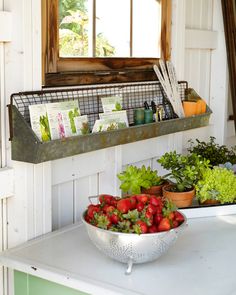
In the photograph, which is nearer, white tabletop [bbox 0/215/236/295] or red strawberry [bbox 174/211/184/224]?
white tabletop [bbox 0/215/236/295]

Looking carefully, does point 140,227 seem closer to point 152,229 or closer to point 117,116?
point 152,229

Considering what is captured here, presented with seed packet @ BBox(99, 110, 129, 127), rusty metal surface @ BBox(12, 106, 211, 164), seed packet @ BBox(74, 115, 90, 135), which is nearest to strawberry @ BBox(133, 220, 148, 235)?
rusty metal surface @ BBox(12, 106, 211, 164)

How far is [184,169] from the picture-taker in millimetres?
2422

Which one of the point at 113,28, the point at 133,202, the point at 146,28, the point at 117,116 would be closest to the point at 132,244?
the point at 133,202

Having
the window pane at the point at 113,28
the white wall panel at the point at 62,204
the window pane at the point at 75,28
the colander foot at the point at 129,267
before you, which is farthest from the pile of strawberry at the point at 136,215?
the window pane at the point at 113,28

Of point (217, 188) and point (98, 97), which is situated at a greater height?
point (98, 97)

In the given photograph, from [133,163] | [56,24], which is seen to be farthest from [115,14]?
[133,163]

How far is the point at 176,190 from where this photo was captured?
7.82ft

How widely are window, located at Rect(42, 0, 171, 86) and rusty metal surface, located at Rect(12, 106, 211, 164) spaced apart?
25 cm

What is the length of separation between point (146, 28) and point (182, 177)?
2.26ft

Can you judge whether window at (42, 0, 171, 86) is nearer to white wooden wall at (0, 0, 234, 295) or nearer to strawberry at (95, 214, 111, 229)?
white wooden wall at (0, 0, 234, 295)

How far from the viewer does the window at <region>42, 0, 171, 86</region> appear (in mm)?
2055

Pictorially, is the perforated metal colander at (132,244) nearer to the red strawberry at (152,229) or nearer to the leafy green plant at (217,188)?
the red strawberry at (152,229)

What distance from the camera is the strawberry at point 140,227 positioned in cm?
168
